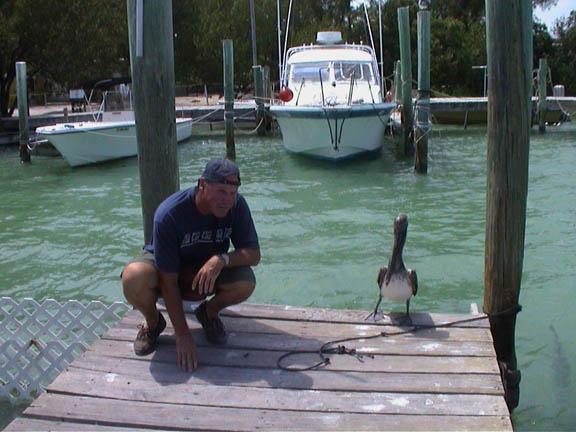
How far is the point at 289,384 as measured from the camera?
340cm

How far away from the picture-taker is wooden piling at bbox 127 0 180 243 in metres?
4.32

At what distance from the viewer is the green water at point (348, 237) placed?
19.6 feet

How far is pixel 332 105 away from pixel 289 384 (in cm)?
1144

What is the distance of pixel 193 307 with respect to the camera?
4.51 meters

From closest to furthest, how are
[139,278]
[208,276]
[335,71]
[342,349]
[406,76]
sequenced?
1. [208,276]
2. [139,278]
3. [342,349]
4. [406,76]
5. [335,71]

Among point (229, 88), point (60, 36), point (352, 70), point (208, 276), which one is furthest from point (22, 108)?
point (208, 276)

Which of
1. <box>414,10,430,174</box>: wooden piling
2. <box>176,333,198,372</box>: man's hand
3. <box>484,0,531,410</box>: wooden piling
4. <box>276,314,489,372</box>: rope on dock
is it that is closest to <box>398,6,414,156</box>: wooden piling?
<box>414,10,430,174</box>: wooden piling

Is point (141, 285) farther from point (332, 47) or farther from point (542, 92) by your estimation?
point (542, 92)

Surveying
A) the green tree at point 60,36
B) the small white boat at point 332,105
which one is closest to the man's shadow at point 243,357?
the small white boat at point 332,105

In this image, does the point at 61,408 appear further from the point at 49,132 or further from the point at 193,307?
the point at 49,132

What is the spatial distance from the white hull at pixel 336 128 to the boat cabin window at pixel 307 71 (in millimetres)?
1599

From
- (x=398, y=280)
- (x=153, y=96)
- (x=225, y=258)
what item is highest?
(x=153, y=96)

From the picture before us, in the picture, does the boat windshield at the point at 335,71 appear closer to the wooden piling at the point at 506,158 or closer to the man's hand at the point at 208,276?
the wooden piling at the point at 506,158

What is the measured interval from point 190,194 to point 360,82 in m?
13.6
